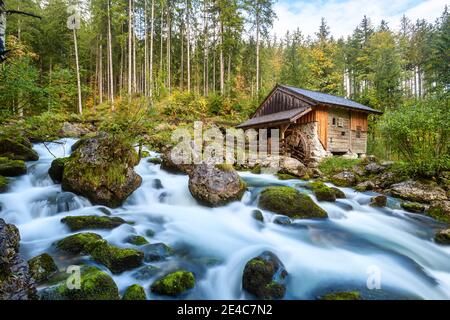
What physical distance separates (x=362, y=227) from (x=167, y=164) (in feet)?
24.8

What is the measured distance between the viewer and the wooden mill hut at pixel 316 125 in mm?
16891

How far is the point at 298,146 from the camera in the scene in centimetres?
1788

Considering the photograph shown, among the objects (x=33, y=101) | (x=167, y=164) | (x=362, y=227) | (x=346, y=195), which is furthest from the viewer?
(x=167, y=164)

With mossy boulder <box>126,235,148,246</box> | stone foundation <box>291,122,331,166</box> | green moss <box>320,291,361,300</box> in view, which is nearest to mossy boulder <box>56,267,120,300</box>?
mossy boulder <box>126,235,148,246</box>

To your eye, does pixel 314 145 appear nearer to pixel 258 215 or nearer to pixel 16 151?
pixel 258 215

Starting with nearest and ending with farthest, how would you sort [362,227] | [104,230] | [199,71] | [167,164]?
[104,230] → [362,227] → [167,164] → [199,71]

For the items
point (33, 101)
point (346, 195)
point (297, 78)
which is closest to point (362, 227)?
point (346, 195)

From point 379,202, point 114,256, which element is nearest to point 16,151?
point 114,256

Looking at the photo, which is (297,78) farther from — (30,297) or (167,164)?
(30,297)

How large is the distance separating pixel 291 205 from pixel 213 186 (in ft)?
8.16

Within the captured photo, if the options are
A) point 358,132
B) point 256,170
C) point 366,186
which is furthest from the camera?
point 358,132

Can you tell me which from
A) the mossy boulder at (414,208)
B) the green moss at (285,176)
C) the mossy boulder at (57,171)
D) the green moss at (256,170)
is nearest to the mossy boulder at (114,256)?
the mossy boulder at (57,171)

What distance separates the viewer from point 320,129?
16938 millimetres

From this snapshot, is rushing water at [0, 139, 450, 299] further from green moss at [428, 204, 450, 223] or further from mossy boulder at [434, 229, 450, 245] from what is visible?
green moss at [428, 204, 450, 223]
